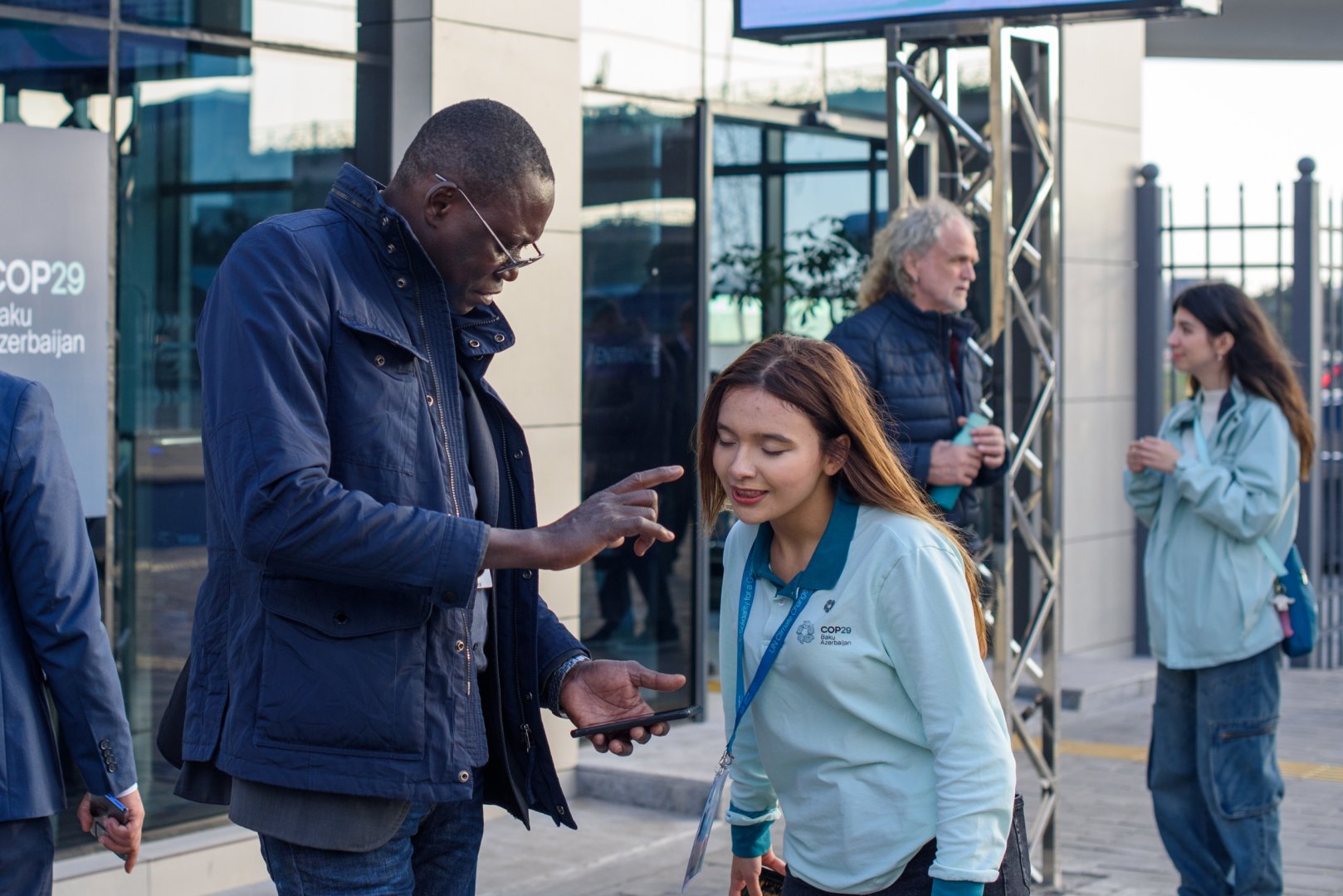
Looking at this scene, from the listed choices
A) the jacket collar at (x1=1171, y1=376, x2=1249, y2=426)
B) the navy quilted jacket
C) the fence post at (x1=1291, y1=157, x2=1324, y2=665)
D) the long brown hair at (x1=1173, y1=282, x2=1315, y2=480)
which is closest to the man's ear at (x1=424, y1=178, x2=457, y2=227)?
the navy quilted jacket

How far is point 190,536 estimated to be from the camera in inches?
244

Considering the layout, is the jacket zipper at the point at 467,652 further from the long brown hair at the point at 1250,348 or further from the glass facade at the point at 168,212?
the long brown hair at the point at 1250,348

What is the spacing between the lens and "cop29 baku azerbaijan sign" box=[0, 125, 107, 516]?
536 centimetres

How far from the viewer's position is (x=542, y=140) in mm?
6625

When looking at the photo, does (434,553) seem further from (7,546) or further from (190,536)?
(190,536)

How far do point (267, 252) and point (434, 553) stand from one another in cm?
Result: 54

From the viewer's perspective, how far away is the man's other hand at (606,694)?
3.01 metres

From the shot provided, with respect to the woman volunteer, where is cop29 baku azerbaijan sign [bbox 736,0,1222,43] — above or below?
above

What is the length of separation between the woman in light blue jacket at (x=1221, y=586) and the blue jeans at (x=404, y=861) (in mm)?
3124

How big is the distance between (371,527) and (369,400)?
0.25 meters

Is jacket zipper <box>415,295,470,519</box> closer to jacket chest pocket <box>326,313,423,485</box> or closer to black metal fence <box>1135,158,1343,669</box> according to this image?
jacket chest pocket <box>326,313,423,485</box>

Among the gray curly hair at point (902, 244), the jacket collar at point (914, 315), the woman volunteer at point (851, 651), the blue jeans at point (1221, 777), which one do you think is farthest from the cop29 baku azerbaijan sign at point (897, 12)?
the woman volunteer at point (851, 651)

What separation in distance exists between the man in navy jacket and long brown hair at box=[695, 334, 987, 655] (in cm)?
40

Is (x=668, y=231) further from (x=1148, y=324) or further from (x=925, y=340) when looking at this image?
(x=1148, y=324)
